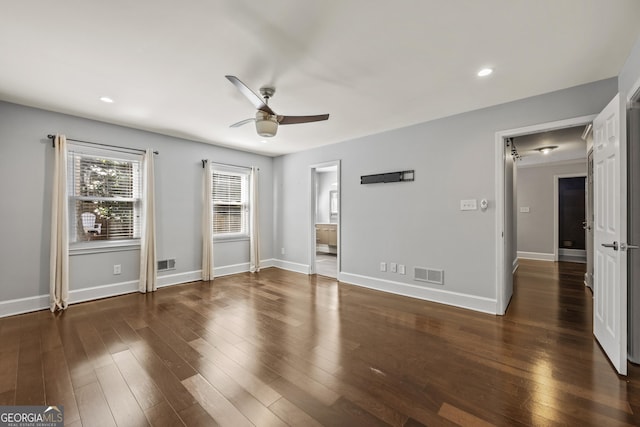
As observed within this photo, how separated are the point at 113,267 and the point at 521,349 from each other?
539 centimetres

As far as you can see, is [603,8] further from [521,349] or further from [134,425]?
[134,425]

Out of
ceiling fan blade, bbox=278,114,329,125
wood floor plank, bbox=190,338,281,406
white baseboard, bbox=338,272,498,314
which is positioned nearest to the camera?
wood floor plank, bbox=190,338,281,406

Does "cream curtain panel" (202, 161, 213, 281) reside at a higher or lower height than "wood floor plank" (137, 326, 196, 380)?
higher

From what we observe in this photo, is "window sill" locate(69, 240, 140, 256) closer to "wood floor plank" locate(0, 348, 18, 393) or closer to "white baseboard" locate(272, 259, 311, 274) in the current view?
"wood floor plank" locate(0, 348, 18, 393)

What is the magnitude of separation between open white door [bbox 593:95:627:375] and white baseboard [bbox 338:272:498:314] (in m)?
1.00

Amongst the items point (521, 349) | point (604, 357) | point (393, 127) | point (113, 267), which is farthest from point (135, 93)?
point (604, 357)

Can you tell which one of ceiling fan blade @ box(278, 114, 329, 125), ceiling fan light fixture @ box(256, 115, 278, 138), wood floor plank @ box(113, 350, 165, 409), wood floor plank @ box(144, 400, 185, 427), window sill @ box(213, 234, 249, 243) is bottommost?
wood floor plank @ box(113, 350, 165, 409)

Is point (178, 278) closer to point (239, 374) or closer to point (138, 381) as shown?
point (138, 381)

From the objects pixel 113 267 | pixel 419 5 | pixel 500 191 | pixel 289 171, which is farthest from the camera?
pixel 289 171

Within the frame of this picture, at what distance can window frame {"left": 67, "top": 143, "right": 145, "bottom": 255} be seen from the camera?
3.78 meters

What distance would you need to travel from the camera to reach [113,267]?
4.10 meters

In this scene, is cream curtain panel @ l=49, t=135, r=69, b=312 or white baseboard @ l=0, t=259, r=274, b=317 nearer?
white baseboard @ l=0, t=259, r=274, b=317

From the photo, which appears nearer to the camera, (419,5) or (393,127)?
Answer: (419,5)

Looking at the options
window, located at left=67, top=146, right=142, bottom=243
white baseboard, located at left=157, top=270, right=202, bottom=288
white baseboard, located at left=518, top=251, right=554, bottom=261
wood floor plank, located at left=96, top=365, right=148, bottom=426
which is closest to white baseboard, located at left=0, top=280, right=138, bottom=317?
white baseboard, located at left=157, top=270, right=202, bottom=288
